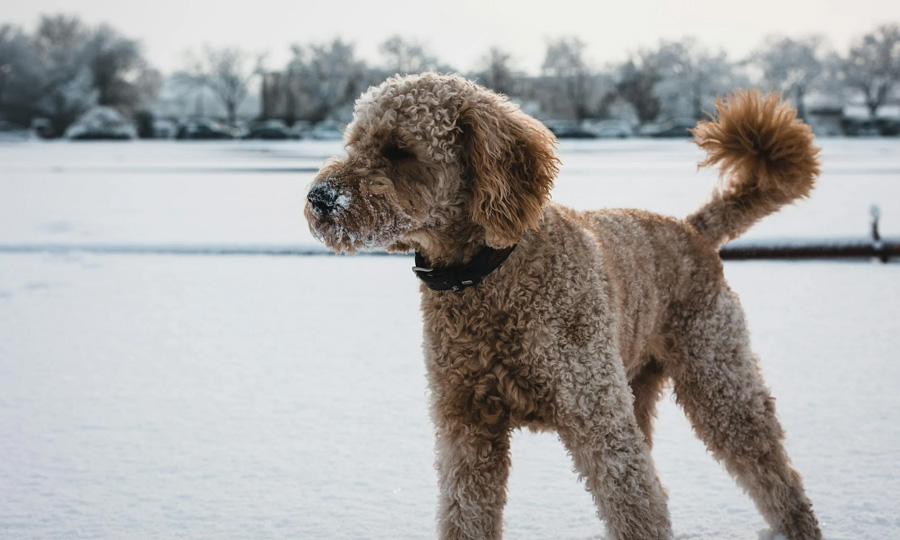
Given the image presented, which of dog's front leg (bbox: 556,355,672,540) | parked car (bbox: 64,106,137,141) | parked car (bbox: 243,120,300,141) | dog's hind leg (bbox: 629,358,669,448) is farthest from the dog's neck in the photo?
parked car (bbox: 64,106,137,141)

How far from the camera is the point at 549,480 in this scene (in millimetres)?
3578

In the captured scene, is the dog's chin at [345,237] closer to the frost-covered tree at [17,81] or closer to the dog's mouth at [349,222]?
the dog's mouth at [349,222]

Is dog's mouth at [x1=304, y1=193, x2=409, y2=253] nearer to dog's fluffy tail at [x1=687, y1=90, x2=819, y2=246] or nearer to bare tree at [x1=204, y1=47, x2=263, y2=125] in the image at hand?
dog's fluffy tail at [x1=687, y1=90, x2=819, y2=246]

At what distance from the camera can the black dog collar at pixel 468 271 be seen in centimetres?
243

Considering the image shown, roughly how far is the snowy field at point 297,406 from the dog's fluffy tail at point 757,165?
3.85 feet

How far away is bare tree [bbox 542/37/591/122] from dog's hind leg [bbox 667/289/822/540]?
74.1 m

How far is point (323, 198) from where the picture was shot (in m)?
2.27

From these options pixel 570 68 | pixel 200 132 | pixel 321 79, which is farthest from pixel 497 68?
pixel 200 132

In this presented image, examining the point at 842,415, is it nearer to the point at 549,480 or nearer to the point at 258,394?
the point at 549,480

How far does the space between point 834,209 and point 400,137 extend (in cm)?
1168

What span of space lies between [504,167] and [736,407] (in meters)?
1.37

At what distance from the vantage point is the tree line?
71875mm

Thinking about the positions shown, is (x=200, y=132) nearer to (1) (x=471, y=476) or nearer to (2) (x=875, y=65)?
(1) (x=471, y=476)

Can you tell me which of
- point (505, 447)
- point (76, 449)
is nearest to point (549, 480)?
point (505, 447)
